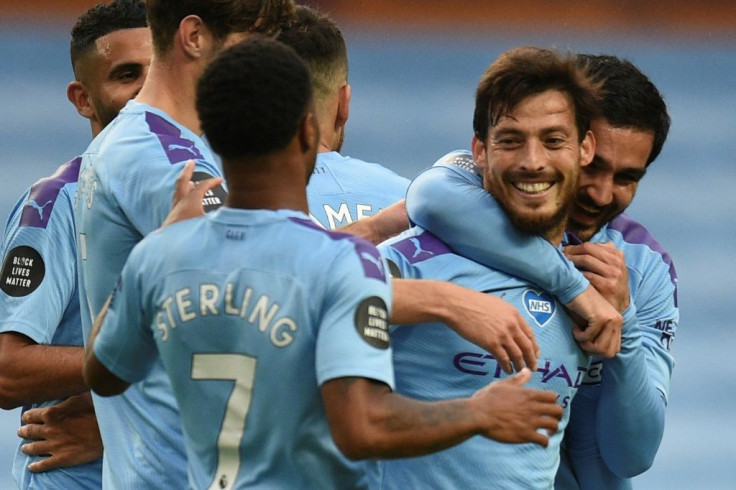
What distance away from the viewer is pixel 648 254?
12.3 feet

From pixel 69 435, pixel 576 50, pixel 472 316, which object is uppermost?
pixel 576 50

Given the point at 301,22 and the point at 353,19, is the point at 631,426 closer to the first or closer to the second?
the point at 301,22

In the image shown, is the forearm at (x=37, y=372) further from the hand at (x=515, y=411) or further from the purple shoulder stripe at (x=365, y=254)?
the hand at (x=515, y=411)

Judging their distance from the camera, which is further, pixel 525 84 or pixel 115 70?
pixel 115 70

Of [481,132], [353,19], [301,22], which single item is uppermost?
[353,19]

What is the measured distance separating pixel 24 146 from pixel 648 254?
6427mm

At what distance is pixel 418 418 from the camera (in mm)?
2387

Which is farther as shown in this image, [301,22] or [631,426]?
[301,22]

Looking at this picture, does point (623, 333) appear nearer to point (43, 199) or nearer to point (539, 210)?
point (539, 210)

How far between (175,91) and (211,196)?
0.53m

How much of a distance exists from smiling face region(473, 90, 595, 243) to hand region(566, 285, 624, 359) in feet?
0.67

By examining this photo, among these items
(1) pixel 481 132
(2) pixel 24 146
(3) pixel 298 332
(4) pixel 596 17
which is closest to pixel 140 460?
(3) pixel 298 332

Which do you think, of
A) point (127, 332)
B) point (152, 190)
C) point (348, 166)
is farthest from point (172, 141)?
point (348, 166)

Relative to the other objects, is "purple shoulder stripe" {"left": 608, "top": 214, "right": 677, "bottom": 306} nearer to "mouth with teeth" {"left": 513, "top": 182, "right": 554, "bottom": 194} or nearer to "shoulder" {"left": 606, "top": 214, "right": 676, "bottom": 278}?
"shoulder" {"left": 606, "top": 214, "right": 676, "bottom": 278}
